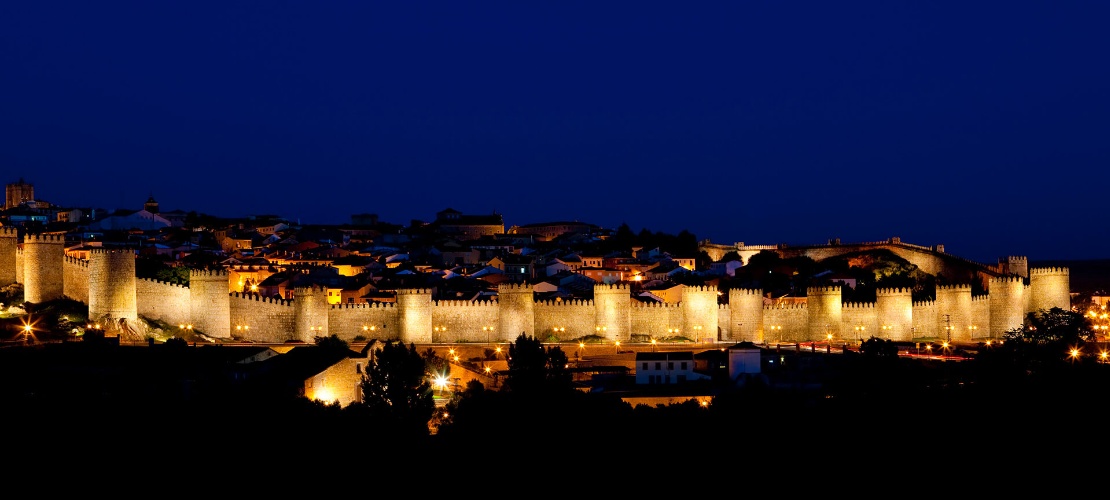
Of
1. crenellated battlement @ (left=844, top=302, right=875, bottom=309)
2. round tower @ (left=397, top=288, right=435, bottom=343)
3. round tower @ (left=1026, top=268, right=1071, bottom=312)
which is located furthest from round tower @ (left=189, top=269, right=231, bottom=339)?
round tower @ (left=1026, top=268, right=1071, bottom=312)

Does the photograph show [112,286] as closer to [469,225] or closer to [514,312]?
[514,312]

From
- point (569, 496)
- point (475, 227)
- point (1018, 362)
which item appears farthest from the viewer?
point (475, 227)

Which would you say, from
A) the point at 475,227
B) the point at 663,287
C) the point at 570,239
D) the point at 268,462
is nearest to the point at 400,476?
the point at 268,462

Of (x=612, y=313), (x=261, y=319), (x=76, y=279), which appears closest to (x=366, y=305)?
(x=261, y=319)

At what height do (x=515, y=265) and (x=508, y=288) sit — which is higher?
(x=515, y=265)

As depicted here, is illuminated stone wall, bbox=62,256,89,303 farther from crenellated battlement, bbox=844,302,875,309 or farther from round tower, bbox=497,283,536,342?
crenellated battlement, bbox=844,302,875,309

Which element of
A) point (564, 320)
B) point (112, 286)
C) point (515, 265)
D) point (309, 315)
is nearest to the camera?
point (112, 286)

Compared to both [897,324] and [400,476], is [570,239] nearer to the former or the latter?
[897,324]

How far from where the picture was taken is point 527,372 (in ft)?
88.3

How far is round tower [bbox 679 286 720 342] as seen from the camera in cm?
3519

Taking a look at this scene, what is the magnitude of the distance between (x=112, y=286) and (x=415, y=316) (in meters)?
7.51

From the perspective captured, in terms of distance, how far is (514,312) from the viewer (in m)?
A: 34.4

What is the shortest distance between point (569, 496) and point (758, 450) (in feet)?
11.6

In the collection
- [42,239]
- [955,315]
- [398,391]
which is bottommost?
[398,391]
